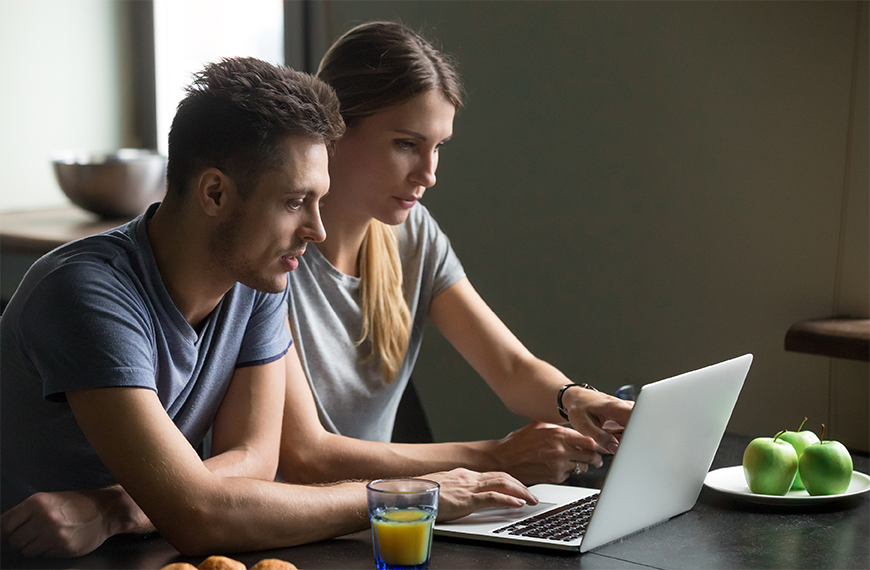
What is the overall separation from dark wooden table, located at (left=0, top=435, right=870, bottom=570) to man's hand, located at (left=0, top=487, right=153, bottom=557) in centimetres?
1

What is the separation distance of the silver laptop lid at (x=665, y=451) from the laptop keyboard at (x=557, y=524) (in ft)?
0.15

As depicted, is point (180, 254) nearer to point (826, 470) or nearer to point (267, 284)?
point (267, 284)

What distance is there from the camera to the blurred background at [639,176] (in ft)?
6.46

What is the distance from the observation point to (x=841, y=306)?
6.45 ft

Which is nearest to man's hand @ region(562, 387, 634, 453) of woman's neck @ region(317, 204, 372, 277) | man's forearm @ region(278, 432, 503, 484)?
man's forearm @ region(278, 432, 503, 484)

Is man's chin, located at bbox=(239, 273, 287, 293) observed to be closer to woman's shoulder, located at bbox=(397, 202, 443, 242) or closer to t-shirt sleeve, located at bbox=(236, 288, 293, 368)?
t-shirt sleeve, located at bbox=(236, 288, 293, 368)

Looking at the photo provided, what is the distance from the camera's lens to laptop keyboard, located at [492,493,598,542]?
41.9 inches

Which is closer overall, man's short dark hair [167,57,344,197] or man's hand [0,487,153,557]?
man's hand [0,487,153,557]

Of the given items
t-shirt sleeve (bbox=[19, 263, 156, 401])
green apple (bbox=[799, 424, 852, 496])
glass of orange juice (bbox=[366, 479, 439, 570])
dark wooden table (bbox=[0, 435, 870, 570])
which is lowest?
dark wooden table (bbox=[0, 435, 870, 570])

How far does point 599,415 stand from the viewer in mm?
1427

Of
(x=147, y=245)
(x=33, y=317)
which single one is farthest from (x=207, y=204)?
(x=33, y=317)

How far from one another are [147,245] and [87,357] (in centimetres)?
19

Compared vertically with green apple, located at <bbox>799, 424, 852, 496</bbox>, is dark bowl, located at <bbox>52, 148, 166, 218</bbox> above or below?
above

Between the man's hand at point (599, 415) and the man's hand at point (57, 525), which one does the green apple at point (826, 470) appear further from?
the man's hand at point (57, 525)
